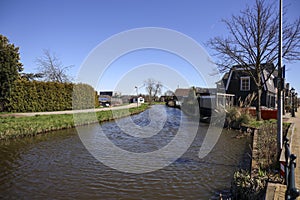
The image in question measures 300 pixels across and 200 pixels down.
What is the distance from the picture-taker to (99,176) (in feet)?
18.3

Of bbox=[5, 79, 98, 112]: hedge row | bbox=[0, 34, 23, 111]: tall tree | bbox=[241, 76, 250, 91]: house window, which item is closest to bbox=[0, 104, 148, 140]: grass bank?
bbox=[0, 34, 23, 111]: tall tree

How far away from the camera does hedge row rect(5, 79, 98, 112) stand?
1630 centimetres

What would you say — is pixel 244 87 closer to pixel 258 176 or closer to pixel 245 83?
pixel 245 83

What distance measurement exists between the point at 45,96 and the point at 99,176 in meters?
15.2

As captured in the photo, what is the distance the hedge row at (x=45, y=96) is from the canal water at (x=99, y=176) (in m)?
8.93

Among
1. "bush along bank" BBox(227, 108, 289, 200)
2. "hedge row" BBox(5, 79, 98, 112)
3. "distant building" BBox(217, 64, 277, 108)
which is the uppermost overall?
"distant building" BBox(217, 64, 277, 108)

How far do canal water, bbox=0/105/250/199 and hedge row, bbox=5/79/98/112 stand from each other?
893cm

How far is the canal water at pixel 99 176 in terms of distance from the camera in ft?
15.3

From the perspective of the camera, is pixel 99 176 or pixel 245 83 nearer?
pixel 99 176

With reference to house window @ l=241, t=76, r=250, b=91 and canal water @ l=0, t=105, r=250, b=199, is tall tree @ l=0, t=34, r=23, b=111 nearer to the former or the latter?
canal water @ l=0, t=105, r=250, b=199

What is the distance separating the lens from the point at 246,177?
4.34m

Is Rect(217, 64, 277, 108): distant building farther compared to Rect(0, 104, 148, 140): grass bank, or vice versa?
Rect(217, 64, 277, 108): distant building

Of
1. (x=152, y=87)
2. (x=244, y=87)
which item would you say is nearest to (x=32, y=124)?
(x=244, y=87)

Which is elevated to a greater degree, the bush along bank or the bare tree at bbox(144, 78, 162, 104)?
the bare tree at bbox(144, 78, 162, 104)
